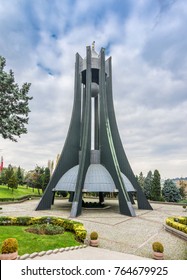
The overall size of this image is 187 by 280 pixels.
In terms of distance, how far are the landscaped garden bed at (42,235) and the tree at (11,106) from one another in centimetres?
680

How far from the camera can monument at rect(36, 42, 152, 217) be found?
24352mm

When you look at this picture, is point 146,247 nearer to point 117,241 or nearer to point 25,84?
point 117,241

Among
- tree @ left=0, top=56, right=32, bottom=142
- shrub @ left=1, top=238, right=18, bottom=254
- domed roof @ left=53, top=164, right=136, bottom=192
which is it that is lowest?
shrub @ left=1, top=238, right=18, bottom=254

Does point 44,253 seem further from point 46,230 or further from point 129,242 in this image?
point 129,242

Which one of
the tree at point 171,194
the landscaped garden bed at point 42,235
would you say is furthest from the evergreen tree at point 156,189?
the landscaped garden bed at point 42,235

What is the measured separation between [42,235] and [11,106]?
10.1 meters

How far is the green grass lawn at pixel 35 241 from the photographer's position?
9798mm

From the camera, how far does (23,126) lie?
16.9 meters

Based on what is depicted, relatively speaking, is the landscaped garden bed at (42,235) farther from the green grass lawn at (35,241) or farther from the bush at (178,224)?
the bush at (178,224)

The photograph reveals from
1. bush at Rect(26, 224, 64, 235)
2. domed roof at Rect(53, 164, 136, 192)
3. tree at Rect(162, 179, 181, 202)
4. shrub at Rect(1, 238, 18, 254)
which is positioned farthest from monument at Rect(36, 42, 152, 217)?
tree at Rect(162, 179, 181, 202)

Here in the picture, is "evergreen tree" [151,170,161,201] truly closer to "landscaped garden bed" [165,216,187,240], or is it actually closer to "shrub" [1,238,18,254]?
"landscaped garden bed" [165,216,187,240]

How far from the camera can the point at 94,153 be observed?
28.5m

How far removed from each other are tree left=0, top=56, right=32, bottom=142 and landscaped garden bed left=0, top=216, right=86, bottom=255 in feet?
22.3

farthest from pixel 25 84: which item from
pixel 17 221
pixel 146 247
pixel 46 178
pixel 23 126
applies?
pixel 46 178
